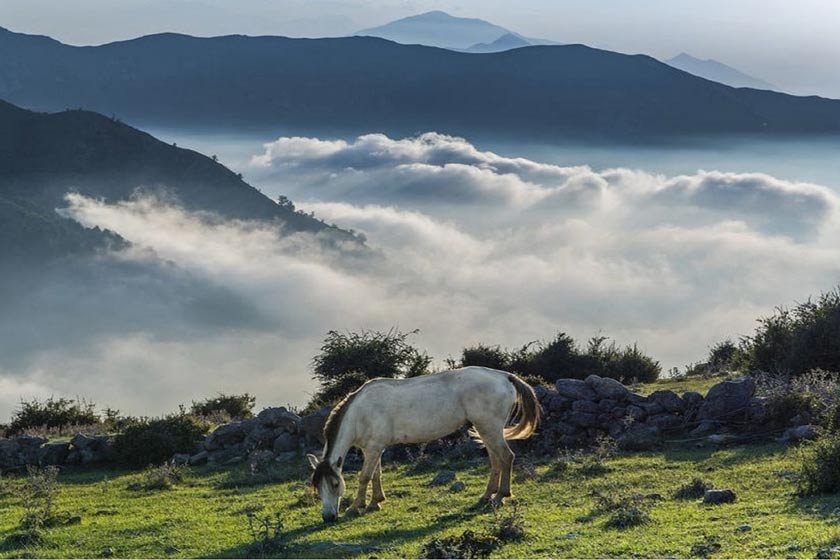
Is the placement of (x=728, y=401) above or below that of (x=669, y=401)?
below

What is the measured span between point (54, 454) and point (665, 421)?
14729mm

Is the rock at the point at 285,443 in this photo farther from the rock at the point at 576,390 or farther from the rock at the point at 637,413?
the rock at the point at 637,413

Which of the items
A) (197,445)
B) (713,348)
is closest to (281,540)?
(197,445)

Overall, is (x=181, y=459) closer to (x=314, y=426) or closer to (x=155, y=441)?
(x=155, y=441)

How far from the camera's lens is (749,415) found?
2088cm

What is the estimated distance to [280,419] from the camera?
76.7 ft

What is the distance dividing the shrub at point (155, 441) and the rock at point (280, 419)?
199cm

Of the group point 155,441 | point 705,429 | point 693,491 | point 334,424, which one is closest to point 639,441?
point 705,429

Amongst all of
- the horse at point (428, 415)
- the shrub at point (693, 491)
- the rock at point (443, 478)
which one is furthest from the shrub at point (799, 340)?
the horse at point (428, 415)

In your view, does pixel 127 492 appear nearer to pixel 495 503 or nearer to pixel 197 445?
pixel 197 445

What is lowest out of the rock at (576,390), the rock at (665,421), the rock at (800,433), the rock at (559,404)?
the rock at (800,433)

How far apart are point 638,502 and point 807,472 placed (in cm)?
249

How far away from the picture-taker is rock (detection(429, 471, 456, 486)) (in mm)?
17609

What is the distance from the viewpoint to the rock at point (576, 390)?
2217 centimetres
